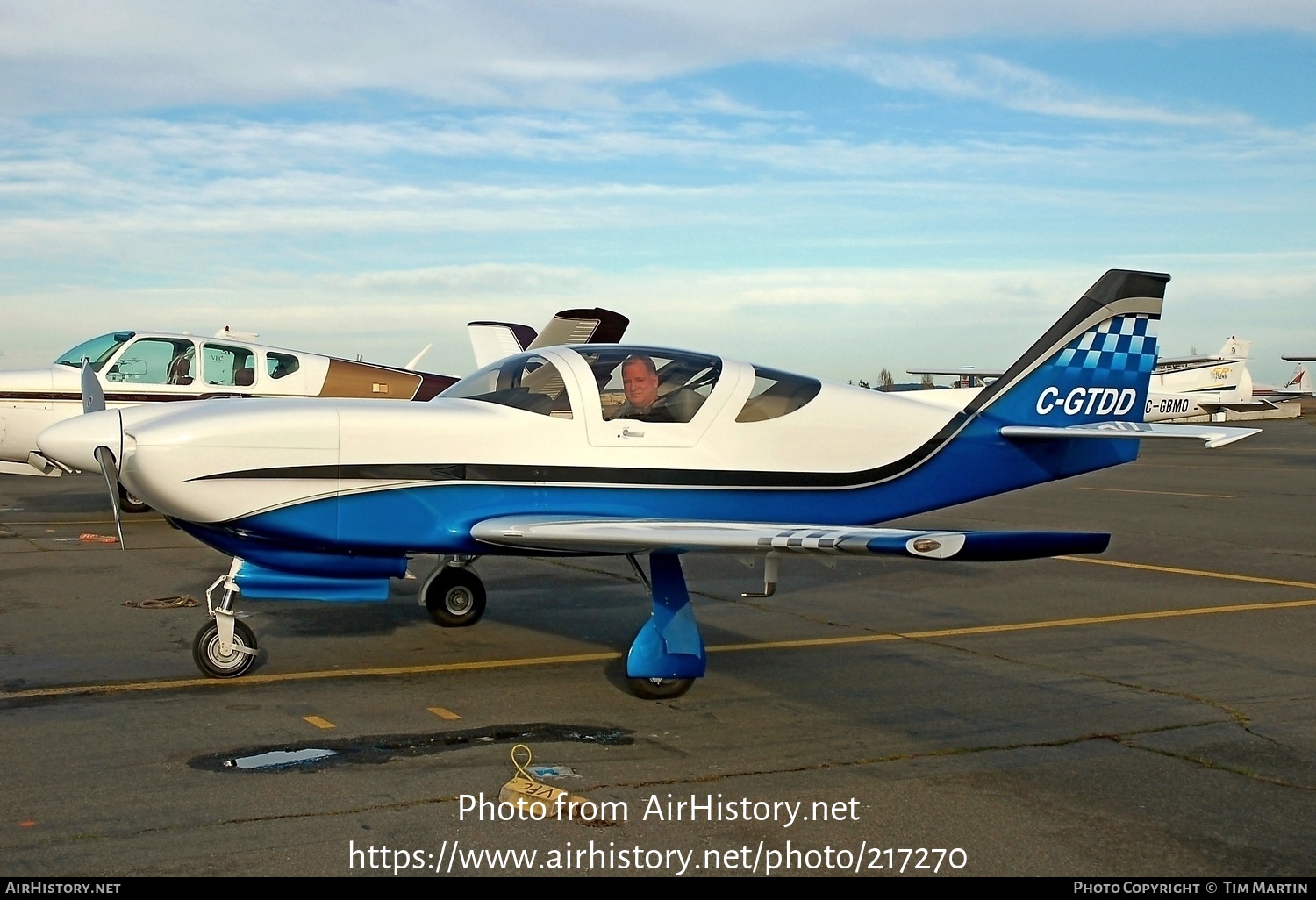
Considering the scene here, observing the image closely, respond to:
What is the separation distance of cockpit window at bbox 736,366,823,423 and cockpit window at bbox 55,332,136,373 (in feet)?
37.5

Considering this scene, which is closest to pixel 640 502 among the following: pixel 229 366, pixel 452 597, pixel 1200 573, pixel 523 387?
pixel 523 387

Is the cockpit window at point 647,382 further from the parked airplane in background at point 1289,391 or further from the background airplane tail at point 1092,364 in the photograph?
the parked airplane in background at point 1289,391

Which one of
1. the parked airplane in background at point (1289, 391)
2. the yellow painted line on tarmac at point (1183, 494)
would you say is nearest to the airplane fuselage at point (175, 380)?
the yellow painted line on tarmac at point (1183, 494)

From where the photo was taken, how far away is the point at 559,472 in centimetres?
727

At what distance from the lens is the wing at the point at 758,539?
508cm

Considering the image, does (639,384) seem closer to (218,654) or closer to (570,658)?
(570,658)

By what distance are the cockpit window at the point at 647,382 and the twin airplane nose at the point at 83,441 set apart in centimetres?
265

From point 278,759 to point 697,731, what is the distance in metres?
1.94

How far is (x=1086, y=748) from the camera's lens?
5727 mm

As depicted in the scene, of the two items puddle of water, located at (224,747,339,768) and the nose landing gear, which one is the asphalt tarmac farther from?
the nose landing gear

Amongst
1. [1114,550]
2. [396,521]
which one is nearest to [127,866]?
[396,521]

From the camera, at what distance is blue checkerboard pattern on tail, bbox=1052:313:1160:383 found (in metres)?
9.23

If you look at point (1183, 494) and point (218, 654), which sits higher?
point (218, 654)
